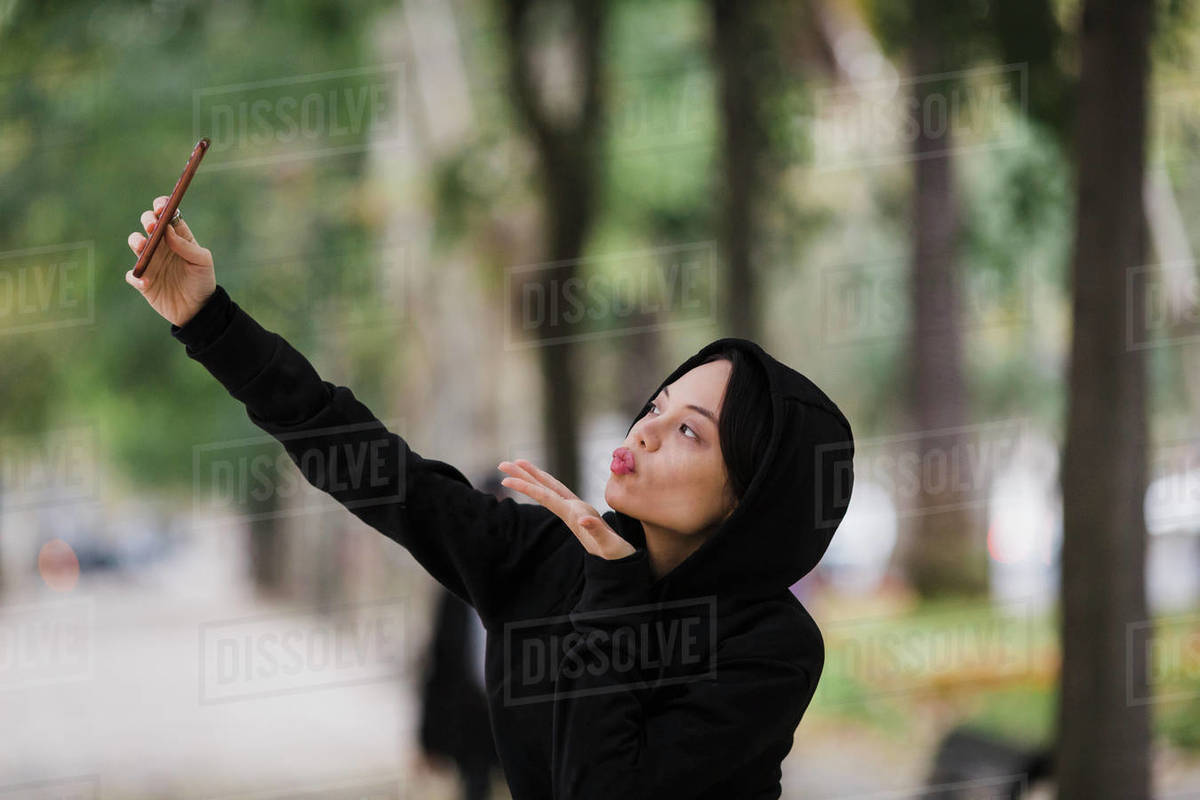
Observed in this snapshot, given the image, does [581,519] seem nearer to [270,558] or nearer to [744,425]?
[744,425]

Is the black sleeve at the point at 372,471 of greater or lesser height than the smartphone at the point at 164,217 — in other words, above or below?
below

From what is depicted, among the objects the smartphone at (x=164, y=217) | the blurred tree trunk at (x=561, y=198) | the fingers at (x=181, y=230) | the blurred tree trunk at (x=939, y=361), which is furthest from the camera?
the blurred tree trunk at (x=939, y=361)

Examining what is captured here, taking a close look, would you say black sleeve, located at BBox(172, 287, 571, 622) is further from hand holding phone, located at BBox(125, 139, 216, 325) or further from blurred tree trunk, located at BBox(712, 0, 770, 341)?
blurred tree trunk, located at BBox(712, 0, 770, 341)

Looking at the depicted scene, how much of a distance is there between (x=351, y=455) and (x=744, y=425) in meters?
0.63

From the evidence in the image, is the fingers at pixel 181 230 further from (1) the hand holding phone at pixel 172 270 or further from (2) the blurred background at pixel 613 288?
(2) the blurred background at pixel 613 288

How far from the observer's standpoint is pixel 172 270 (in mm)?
2047

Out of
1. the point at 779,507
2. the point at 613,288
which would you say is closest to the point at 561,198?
the point at 613,288

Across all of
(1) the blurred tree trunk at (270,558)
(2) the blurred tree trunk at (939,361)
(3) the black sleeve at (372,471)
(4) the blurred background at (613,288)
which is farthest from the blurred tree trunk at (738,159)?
(1) the blurred tree trunk at (270,558)

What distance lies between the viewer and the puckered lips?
1983mm

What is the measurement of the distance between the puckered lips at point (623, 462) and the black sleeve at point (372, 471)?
28cm

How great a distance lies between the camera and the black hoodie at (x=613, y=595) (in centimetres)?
183

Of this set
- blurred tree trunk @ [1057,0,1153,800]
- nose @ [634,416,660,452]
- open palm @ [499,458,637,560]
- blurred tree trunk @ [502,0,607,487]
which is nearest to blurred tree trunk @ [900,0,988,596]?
blurred tree trunk @ [502,0,607,487]

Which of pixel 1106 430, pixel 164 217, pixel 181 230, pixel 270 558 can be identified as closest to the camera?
pixel 164 217

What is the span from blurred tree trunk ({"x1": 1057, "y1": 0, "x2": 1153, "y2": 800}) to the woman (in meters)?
3.41
